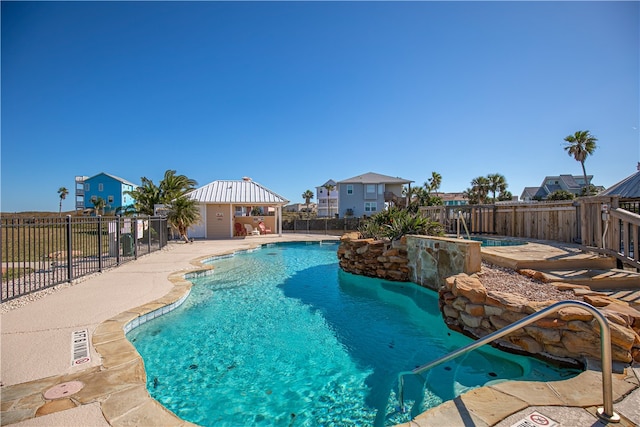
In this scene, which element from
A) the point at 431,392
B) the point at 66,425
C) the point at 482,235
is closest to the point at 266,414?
the point at 66,425

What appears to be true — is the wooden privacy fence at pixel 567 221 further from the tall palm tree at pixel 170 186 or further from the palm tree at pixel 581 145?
the palm tree at pixel 581 145

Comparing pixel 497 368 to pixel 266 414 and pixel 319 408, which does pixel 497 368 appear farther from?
pixel 266 414

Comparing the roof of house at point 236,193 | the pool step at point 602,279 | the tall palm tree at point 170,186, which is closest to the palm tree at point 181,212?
the tall palm tree at point 170,186

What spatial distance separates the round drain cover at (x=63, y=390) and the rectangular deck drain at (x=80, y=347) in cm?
46

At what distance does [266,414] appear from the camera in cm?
306

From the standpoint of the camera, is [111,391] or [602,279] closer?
[111,391]

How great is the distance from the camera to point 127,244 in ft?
36.8

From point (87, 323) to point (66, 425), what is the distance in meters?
2.77

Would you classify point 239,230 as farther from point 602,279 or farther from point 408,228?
point 602,279

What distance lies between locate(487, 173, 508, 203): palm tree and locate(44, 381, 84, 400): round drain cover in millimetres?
47819

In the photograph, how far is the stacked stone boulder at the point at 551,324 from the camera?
3.03 m

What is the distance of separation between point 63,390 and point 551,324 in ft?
18.0

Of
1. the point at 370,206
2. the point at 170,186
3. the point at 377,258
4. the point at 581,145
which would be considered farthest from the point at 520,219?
the point at 581,145

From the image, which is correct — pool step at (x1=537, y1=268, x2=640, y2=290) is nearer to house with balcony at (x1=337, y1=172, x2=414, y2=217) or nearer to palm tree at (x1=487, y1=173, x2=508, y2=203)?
house with balcony at (x1=337, y1=172, x2=414, y2=217)
